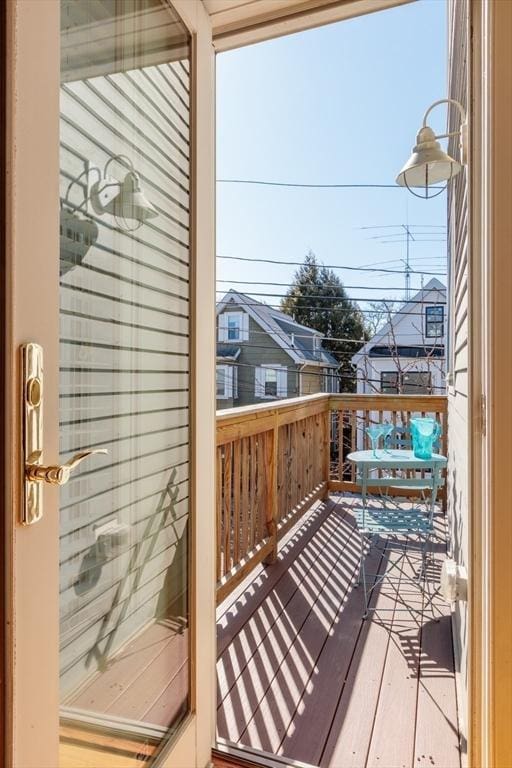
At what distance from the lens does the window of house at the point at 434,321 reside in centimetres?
816

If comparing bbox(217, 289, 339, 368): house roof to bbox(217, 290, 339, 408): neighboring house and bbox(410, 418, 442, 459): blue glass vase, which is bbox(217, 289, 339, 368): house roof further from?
bbox(410, 418, 442, 459): blue glass vase

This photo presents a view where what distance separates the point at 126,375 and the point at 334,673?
5.41 ft

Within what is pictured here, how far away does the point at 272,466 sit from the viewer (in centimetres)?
320

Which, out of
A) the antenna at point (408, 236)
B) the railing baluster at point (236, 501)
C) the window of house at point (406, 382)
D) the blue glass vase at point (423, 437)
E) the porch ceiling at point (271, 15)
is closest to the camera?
the porch ceiling at point (271, 15)

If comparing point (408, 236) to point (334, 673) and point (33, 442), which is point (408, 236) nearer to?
point (334, 673)

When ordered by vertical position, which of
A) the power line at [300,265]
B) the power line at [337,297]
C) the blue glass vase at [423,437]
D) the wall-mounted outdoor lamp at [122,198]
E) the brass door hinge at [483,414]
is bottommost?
the blue glass vase at [423,437]

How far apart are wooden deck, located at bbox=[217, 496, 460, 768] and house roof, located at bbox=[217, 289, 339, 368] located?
6.51 m

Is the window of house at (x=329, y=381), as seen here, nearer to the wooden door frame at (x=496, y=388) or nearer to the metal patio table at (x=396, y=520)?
the metal patio table at (x=396, y=520)

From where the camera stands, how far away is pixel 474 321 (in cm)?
131

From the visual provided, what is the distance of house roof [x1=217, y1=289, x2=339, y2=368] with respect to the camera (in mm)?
9094

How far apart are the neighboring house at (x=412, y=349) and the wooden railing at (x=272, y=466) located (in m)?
3.55

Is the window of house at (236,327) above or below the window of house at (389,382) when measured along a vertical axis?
above

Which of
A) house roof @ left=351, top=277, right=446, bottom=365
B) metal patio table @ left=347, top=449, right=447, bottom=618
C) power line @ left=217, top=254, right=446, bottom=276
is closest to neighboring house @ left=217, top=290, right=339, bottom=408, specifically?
power line @ left=217, top=254, right=446, bottom=276

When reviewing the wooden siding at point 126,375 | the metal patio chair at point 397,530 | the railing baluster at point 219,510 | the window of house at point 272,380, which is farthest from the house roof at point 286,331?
the wooden siding at point 126,375
